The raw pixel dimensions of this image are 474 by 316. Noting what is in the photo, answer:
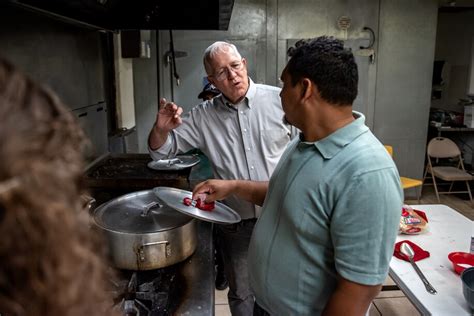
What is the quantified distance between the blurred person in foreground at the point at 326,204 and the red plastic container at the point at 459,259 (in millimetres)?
734

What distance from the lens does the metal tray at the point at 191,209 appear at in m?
1.23

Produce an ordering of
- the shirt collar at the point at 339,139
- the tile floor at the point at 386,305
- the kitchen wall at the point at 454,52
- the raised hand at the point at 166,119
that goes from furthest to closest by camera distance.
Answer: the kitchen wall at the point at 454,52
the tile floor at the point at 386,305
the raised hand at the point at 166,119
the shirt collar at the point at 339,139

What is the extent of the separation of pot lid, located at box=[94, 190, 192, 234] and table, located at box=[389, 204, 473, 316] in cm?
87

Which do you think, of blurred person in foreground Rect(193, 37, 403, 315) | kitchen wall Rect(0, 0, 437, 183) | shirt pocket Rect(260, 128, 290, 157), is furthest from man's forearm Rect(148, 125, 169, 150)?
kitchen wall Rect(0, 0, 437, 183)

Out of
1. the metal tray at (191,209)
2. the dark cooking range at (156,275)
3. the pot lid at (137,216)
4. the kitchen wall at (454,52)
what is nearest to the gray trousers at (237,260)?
the dark cooking range at (156,275)

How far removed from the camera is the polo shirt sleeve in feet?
3.01

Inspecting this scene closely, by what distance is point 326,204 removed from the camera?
100cm

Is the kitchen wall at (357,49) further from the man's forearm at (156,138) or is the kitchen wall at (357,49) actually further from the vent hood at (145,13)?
the man's forearm at (156,138)

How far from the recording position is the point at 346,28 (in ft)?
12.7

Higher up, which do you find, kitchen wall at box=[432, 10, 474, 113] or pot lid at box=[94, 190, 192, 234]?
kitchen wall at box=[432, 10, 474, 113]

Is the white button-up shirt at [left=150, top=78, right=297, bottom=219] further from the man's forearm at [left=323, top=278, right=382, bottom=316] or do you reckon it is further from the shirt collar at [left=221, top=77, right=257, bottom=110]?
the man's forearm at [left=323, top=278, right=382, bottom=316]

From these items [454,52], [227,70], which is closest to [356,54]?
[454,52]

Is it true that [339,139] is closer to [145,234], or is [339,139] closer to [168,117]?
[145,234]

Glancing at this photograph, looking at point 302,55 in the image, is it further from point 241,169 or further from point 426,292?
point 426,292
